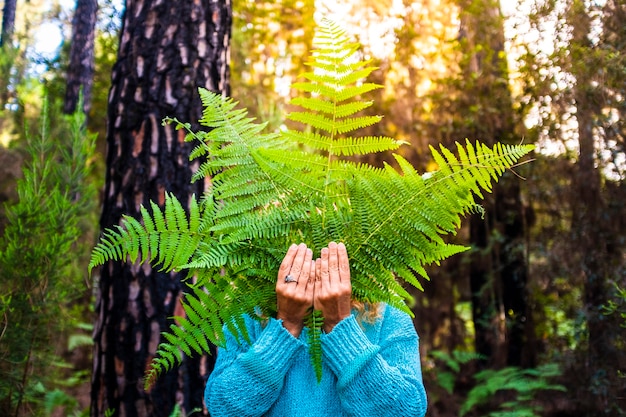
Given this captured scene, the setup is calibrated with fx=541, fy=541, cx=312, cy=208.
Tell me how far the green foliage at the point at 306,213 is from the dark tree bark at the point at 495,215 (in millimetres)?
5155

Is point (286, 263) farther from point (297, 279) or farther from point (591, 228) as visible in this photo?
point (591, 228)

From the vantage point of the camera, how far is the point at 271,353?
1990 mm

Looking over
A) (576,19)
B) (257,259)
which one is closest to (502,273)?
(576,19)

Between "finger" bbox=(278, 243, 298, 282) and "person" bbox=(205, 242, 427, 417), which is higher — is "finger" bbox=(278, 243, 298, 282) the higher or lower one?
the higher one

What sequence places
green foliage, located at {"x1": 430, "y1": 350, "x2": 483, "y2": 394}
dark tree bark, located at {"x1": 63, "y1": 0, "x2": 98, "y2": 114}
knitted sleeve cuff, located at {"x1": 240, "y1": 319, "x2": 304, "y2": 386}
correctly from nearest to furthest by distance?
knitted sleeve cuff, located at {"x1": 240, "y1": 319, "x2": 304, "y2": 386} < green foliage, located at {"x1": 430, "y1": 350, "x2": 483, "y2": 394} < dark tree bark, located at {"x1": 63, "y1": 0, "x2": 98, "y2": 114}

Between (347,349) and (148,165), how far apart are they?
185cm

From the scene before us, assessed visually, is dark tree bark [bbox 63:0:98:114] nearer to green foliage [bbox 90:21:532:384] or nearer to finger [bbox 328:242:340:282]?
green foliage [bbox 90:21:532:384]

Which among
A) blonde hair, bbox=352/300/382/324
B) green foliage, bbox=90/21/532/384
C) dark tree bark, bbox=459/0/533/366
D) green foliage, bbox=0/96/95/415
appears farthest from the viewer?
dark tree bark, bbox=459/0/533/366

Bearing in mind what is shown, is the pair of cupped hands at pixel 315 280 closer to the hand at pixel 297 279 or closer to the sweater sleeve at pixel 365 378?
the hand at pixel 297 279

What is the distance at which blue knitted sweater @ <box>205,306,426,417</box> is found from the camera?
6.44ft

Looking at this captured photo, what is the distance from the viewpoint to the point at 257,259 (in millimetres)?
1881

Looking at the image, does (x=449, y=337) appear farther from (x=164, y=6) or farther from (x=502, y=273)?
(x=164, y=6)

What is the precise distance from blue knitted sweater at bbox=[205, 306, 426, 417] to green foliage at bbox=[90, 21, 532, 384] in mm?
126

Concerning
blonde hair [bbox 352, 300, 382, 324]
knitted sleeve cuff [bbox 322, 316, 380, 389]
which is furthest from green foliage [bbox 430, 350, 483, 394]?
knitted sleeve cuff [bbox 322, 316, 380, 389]
